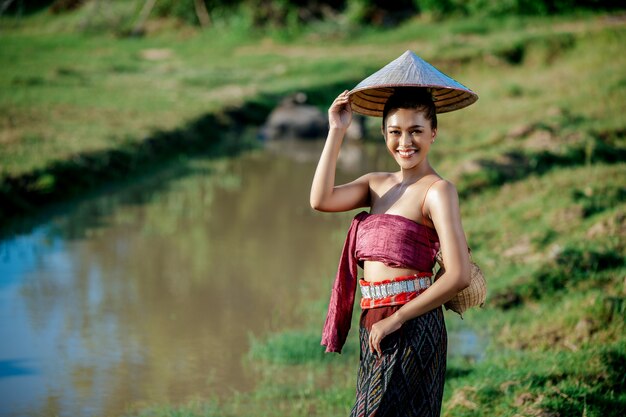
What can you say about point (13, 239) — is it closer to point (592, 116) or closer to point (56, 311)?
point (56, 311)

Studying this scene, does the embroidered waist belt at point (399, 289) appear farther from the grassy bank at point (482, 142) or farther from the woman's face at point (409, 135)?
the grassy bank at point (482, 142)

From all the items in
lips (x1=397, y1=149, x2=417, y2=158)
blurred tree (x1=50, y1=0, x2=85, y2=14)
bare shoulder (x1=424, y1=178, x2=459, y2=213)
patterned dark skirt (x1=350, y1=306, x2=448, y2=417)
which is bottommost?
patterned dark skirt (x1=350, y1=306, x2=448, y2=417)

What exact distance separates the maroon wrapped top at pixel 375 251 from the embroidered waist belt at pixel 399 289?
0.11 ft

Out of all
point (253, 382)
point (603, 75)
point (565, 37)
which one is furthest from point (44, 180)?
point (565, 37)

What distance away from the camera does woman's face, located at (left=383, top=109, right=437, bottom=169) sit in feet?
8.16

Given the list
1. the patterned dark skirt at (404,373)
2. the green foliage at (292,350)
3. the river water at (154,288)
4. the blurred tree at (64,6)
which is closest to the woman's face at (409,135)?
the patterned dark skirt at (404,373)

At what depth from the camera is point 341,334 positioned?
2.60 m

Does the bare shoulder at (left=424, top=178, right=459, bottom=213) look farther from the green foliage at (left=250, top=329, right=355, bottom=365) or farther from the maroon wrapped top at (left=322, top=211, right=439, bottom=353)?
the green foliage at (left=250, top=329, right=355, bottom=365)

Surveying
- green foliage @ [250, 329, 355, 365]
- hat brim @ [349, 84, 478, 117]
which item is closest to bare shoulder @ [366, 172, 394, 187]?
hat brim @ [349, 84, 478, 117]

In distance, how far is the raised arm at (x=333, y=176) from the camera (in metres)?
2.56

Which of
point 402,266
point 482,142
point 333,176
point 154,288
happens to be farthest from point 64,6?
point 402,266

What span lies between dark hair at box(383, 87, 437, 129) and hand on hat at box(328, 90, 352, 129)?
12cm

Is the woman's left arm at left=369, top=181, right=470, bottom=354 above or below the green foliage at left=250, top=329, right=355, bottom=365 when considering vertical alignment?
above

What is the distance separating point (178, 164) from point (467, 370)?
6.75 metres
